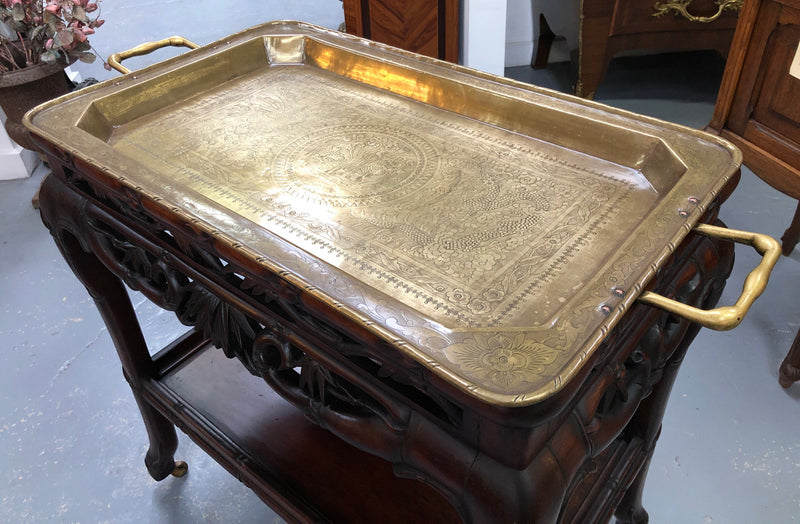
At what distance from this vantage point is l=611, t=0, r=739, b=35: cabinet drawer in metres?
2.46

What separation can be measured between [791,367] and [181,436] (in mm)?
1536

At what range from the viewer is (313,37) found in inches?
52.2

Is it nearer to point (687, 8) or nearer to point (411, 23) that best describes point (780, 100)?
point (687, 8)

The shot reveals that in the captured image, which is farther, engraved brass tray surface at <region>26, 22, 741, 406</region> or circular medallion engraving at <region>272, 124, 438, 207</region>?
circular medallion engraving at <region>272, 124, 438, 207</region>

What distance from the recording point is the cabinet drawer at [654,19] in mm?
2463

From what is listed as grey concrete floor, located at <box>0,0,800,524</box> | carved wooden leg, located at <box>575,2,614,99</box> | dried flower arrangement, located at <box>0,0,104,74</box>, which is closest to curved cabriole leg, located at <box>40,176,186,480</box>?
grey concrete floor, located at <box>0,0,800,524</box>

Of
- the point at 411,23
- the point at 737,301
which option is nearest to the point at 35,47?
the point at 411,23

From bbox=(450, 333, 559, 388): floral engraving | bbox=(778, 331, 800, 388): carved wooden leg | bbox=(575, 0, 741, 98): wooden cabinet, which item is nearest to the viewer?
bbox=(450, 333, 559, 388): floral engraving

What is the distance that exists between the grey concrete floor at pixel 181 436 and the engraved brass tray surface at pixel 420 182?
0.83 m

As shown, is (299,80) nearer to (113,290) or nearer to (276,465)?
(113,290)

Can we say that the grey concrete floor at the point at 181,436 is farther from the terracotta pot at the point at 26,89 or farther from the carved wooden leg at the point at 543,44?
the carved wooden leg at the point at 543,44

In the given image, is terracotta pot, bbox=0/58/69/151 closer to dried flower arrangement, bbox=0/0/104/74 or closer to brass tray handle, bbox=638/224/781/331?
dried flower arrangement, bbox=0/0/104/74

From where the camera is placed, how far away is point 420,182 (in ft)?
3.16

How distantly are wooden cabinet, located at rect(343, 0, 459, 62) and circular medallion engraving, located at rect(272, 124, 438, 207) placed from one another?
1.36m
